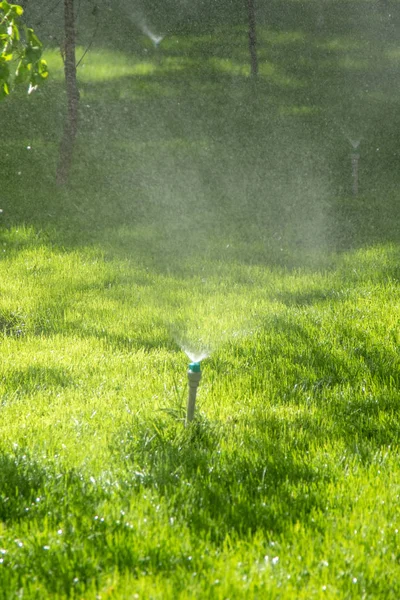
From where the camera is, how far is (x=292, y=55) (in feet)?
79.6

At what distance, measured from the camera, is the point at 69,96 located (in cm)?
1235

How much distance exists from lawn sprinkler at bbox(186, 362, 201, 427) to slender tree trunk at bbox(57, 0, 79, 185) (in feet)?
31.4

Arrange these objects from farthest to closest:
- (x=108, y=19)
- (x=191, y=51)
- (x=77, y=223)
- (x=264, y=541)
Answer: (x=108, y=19) < (x=191, y=51) < (x=77, y=223) < (x=264, y=541)

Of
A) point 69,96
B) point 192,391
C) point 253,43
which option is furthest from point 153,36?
point 192,391

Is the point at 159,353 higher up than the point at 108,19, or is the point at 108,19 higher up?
the point at 108,19

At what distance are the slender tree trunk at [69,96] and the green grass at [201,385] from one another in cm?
43

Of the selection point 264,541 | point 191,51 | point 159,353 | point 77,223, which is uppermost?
point 191,51

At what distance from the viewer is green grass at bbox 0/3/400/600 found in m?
2.67

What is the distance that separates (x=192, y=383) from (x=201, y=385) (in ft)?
3.58

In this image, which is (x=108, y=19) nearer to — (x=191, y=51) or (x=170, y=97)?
(x=191, y=51)

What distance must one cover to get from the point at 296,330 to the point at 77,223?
18.7ft

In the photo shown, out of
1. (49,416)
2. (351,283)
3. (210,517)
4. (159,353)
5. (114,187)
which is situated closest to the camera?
(210,517)

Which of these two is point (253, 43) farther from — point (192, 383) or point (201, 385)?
point (192, 383)

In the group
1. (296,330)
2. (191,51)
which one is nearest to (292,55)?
(191,51)
